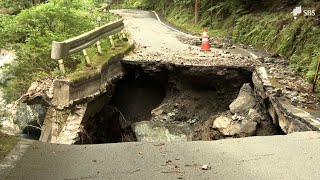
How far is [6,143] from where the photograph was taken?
593 cm

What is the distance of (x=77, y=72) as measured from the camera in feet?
32.1

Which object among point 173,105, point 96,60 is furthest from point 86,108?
point 173,105

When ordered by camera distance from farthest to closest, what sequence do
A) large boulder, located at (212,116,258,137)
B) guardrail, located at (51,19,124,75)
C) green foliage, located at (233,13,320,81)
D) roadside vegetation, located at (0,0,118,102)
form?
1. roadside vegetation, located at (0,0,118,102)
2. green foliage, located at (233,13,320,81)
3. large boulder, located at (212,116,258,137)
4. guardrail, located at (51,19,124,75)

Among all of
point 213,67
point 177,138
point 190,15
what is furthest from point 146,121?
point 190,15

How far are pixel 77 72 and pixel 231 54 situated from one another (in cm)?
656

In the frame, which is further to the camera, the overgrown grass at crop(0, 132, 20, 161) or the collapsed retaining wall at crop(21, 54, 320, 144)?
the collapsed retaining wall at crop(21, 54, 320, 144)

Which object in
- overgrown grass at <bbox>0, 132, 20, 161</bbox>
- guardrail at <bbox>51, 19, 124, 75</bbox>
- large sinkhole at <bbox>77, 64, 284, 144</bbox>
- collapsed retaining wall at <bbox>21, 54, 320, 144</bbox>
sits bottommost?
large sinkhole at <bbox>77, 64, 284, 144</bbox>

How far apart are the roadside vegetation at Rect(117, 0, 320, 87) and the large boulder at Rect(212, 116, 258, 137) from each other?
2.22 metres

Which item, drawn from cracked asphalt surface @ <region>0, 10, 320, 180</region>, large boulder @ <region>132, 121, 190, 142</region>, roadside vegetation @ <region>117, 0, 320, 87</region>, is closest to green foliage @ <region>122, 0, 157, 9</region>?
roadside vegetation @ <region>117, 0, 320, 87</region>

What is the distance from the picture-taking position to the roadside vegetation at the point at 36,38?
461 inches

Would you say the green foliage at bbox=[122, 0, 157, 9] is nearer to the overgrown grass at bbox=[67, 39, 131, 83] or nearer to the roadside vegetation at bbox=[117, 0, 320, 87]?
the roadside vegetation at bbox=[117, 0, 320, 87]

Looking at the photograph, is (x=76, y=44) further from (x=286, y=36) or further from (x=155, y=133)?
(x=286, y=36)

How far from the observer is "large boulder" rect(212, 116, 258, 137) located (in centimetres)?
927

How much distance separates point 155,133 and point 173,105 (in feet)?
4.84
